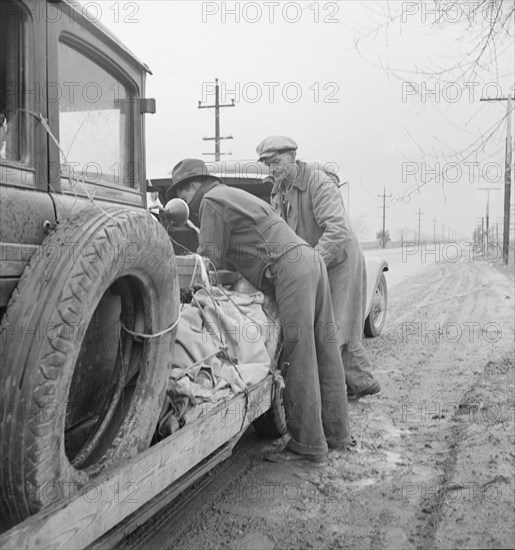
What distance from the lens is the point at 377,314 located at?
8664mm

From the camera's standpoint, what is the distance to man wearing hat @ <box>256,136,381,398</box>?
210 inches

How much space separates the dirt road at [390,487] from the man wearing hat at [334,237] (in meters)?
0.41

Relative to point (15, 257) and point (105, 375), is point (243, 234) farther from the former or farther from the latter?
point (15, 257)

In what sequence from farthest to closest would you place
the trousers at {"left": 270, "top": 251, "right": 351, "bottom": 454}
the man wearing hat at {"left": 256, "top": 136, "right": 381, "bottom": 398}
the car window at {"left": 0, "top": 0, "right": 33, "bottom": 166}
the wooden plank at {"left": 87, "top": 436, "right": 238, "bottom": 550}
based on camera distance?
1. the man wearing hat at {"left": 256, "top": 136, "right": 381, "bottom": 398}
2. the trousers at {"left": 270, "top": 251, "right": 351, "bottom": 454}
3. the wooden plank at {"left": 87, "top": 436, "right": 238, "bottom": 550}
4. the car window at {"left": 0, "top": 0, "right": 33, "bottom": 166}

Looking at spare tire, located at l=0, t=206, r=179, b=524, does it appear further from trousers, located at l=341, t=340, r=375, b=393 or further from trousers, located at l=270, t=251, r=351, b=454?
trousers, located at l=341, t=340, r=375, b=393

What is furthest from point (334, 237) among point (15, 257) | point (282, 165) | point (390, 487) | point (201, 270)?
point (15, 257)

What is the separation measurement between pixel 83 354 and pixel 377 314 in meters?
6.48

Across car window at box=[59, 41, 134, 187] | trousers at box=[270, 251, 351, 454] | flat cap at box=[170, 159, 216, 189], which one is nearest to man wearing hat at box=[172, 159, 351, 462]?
trousers at box=[270, 251, 351, 454]

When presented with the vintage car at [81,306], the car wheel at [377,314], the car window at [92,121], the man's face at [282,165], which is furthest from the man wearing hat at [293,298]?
the car wheel at [377,314]

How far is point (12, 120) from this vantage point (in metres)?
2.33

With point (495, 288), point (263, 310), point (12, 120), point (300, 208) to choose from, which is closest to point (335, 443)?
point (263, 310)

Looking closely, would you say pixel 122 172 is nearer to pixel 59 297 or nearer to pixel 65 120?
pixel 65 120

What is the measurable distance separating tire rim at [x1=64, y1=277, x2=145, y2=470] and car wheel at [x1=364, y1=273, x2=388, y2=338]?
573cm

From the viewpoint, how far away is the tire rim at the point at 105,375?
2645 mm
